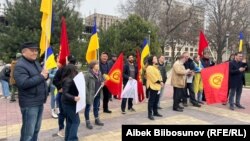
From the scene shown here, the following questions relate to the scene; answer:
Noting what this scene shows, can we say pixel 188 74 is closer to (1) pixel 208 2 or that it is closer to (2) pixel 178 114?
(2) pixel 178 114

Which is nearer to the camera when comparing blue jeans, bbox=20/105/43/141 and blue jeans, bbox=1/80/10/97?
blue jeans, bbox=20/105/43/141

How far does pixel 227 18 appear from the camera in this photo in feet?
126

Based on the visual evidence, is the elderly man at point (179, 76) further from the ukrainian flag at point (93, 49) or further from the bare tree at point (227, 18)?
the bare tree at point (227, 18)

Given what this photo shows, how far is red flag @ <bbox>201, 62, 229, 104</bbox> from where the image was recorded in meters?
8.26

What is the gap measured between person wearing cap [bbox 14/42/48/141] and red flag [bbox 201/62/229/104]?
17.4 ft

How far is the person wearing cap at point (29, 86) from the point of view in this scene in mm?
4254

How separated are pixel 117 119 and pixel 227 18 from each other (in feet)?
114

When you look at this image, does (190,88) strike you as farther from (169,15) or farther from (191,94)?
(169,15)

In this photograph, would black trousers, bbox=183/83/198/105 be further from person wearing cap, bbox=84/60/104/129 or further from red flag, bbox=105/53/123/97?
person wearing cap, bbox=84/60/104/129

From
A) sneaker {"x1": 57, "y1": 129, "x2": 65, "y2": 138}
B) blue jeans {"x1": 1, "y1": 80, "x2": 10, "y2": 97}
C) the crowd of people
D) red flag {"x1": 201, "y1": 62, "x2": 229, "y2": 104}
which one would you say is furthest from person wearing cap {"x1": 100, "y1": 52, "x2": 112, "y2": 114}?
blue jeans {"x1": 1, "y1": 80, "x2": 10, "y2": 97}

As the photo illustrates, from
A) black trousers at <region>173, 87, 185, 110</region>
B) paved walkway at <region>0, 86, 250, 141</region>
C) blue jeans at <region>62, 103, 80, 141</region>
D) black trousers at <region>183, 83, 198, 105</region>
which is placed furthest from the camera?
black trousers at <region>183, 83, 198, 105</region>

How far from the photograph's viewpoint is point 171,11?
4144cm

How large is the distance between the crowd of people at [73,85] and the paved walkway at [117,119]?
246 millimetres

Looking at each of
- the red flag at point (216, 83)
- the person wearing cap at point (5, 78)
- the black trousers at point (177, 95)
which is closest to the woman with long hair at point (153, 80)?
the black trousers at point (177, 95)
